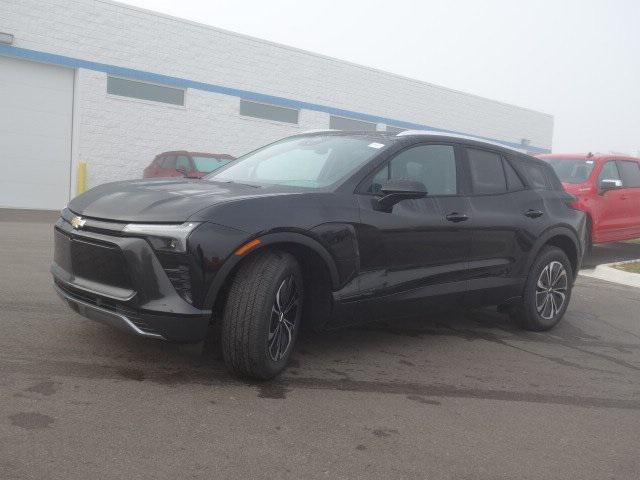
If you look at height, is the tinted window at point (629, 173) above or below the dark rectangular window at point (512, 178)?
above

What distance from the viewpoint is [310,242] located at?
12.5ft

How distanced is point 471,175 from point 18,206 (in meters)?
15.0

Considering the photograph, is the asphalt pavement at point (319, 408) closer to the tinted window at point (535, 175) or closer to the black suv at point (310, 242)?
the black suv at point (310, 242)

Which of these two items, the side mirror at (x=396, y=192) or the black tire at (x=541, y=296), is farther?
the black tire at (x=541, y=296)

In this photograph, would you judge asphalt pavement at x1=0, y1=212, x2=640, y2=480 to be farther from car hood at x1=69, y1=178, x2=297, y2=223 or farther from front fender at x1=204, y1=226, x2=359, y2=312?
car hood at x1=69, y1=178, x2=297, y2=223

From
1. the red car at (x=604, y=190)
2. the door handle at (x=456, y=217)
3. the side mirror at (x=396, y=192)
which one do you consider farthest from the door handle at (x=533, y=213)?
the red car at (x=604, y=190)

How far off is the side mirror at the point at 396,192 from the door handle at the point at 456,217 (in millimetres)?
555

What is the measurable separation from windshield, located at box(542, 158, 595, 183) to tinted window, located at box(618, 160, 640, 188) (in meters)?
0.91

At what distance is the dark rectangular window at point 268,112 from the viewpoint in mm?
20984

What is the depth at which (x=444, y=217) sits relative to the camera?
4672 mm

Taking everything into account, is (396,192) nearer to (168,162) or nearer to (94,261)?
(94,261)

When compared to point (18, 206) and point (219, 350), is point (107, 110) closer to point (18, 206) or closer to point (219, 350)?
Result: point (18, 206)

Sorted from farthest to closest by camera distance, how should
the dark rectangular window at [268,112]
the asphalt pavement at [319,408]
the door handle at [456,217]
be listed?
1. the dark rectangular window at [268,112]
2. the door handle at [456,217]
3. the asphalt pavement at [319,408]

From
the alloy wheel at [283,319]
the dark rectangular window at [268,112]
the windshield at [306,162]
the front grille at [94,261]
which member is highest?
the dark rectangular window at [268,112]
